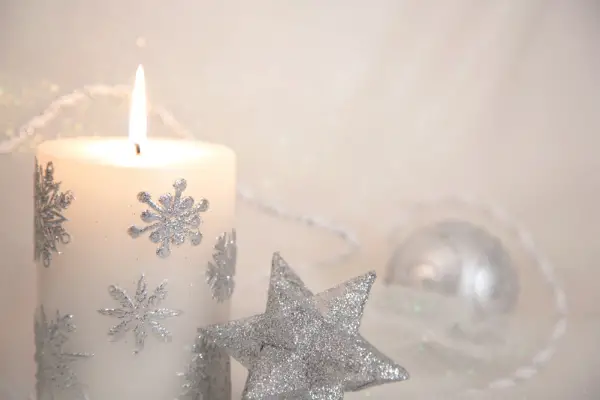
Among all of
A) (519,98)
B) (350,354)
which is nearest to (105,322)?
(350,354)

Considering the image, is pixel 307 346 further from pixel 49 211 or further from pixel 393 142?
pixel 393 142

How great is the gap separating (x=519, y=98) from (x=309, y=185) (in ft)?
0.86

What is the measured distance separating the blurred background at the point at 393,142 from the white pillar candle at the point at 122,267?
182 millimetres

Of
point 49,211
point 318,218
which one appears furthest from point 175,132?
point 49,211

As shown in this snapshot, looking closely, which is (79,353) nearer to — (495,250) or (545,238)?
(495,250)

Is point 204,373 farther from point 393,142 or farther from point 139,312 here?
point 393,142

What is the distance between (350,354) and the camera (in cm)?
49

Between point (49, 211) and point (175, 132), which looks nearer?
point (49, 211)

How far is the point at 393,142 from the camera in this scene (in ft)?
2.80

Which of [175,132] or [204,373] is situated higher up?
[175,132]

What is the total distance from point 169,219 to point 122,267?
4cm

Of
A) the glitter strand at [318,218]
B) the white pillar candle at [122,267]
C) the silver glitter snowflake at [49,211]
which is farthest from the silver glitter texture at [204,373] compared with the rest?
the glitter strand at [318,218]

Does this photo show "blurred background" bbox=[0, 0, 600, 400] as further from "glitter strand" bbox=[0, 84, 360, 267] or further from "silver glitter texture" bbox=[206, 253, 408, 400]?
"silver glitter texture" bbox=[206, 253, 408, 400]

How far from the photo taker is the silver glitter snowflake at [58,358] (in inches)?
19.8
